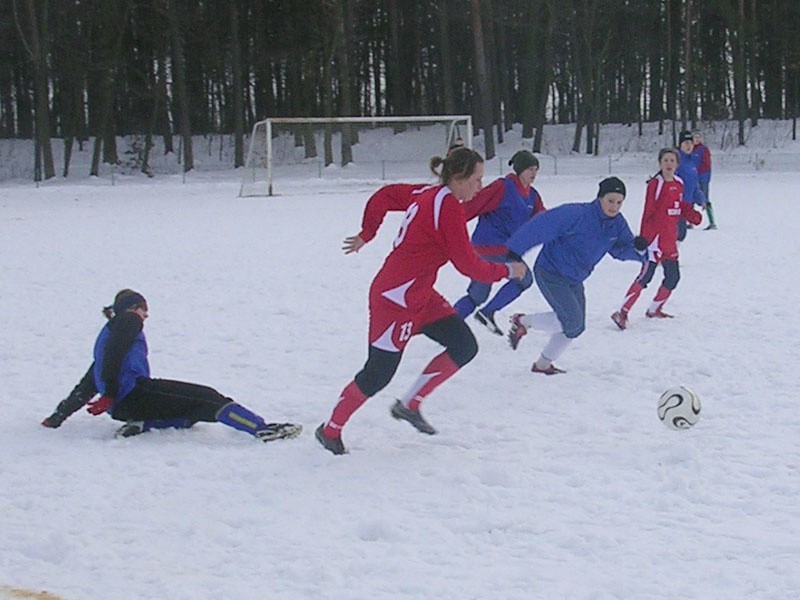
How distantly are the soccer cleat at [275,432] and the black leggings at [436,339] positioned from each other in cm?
59

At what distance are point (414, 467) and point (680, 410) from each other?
60.8 inches

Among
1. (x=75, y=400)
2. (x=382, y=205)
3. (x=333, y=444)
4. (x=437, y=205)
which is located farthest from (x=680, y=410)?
(x=75, y=400)

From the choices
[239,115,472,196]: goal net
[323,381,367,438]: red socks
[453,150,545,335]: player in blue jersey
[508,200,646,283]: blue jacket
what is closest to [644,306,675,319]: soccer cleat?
[453,150,545,335]: player in blue jersey

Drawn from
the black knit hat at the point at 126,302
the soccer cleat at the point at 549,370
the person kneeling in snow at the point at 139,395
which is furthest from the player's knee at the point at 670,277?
the black knit hat at the point at 126,302

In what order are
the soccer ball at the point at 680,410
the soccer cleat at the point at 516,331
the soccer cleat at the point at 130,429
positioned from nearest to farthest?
the soccer ball at the point at 680,410
the soccer cleat at the point at 130,429
the soccer cleat at the point at 516,331

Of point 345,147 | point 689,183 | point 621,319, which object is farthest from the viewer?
point 345,147

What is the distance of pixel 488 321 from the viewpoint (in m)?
8.80

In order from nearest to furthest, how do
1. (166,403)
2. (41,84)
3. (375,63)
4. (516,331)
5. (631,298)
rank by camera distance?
1. (166,403)
2. (516,331)
3. (631,298)
4. (41,84)
5. (375,63)

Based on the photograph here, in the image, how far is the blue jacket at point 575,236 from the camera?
284 inches

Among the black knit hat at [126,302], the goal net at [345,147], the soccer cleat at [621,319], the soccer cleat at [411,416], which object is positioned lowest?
the soccer cleat at [411,416]

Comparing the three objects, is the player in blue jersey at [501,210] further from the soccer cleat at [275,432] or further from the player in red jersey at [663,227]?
the soccer cleat at [275,432]

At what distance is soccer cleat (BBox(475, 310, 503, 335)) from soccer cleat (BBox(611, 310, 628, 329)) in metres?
1.07

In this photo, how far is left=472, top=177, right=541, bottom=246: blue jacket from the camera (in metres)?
8.49

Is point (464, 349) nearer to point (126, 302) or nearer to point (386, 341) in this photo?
point (386, 341)
